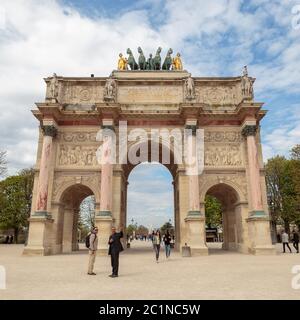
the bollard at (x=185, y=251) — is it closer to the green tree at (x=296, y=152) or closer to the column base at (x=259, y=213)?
the column base at (x=259, y=213)

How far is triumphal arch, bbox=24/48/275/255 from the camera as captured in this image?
2136 centimetres

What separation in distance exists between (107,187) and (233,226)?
10438mm

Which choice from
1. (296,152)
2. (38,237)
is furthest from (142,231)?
(38,237)

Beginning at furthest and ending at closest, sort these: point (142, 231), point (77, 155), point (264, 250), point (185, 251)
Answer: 1. point (142, 231)
2. point (77, 155)
3. point (264, 250)
4. point (185, 251)

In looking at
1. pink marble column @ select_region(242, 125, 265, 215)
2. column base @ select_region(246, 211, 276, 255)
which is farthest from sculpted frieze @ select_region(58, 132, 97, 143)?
column base @ select_region(246, 211, 276, 255)

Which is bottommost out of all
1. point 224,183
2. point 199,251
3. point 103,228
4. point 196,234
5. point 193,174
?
point 199,251

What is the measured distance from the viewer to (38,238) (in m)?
19.8

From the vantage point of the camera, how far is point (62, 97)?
24234 millimetres

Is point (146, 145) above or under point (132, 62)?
under

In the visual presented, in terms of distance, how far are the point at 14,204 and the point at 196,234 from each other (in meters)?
32.8

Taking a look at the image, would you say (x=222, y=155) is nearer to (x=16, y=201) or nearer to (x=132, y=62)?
(x=132, y=62)
